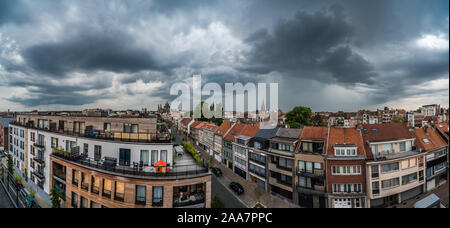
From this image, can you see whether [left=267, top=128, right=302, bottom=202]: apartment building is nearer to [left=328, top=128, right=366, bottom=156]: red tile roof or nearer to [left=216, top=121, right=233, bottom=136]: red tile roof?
[left=328, top=128, right=366, bottom=156]: red tile roof

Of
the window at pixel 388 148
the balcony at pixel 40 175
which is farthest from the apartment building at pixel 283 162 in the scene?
the balcony at pixel 40 175

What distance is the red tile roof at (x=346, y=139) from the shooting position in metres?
5.46

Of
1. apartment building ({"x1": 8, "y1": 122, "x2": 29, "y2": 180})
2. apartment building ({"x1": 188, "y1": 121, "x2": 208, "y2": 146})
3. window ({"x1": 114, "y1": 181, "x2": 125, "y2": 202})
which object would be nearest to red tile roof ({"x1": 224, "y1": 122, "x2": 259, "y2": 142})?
apartment building ({"x1": 188, "y1": 121, "x2": 208, "y2": 146})

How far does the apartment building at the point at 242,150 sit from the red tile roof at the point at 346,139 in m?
5.72

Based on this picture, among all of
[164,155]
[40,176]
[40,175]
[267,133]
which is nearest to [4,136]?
[40,175]

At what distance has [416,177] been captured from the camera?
5.41 metres

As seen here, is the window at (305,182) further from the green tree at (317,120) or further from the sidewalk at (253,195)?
the green tree at (317,120)

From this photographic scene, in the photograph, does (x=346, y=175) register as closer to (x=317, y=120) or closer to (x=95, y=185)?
(x=317, y=120)

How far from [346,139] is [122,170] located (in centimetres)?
796
